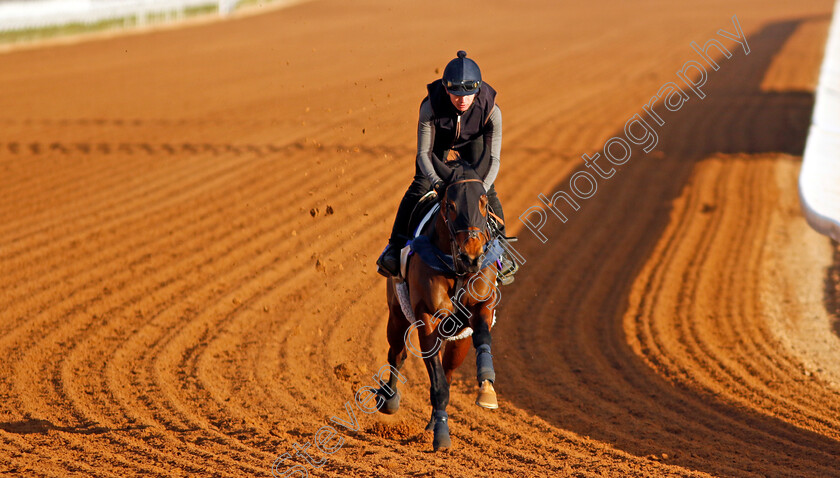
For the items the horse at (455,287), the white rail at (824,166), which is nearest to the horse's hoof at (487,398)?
the horse at (455,287)

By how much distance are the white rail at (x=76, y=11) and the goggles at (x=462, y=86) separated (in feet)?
94.9

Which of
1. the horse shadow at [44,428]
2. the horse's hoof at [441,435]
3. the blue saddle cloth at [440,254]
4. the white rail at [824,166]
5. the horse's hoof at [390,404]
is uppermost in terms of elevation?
the white rail at [824,166]

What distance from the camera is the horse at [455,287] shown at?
5.35m

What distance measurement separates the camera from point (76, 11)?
33.2 m

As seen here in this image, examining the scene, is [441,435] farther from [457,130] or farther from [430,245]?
[457,130]

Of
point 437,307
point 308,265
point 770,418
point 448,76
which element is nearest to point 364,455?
point 437,307

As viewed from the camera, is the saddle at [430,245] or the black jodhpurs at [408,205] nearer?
the saddle at [430,245]

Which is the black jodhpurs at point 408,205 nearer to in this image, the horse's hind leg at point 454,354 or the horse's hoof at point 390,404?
the horse's hind leg at point 454,354

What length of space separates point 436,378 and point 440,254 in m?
0.93

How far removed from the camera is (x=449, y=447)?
605cm

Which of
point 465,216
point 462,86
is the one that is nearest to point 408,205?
point 462,86

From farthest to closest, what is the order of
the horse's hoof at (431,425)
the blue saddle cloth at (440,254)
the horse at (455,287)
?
the horse's hoof at (431,425), the blue saddle cloth at (440,254), the horse at (455,287)

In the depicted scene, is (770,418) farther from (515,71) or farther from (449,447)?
(515,71)

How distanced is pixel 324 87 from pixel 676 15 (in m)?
30.4
